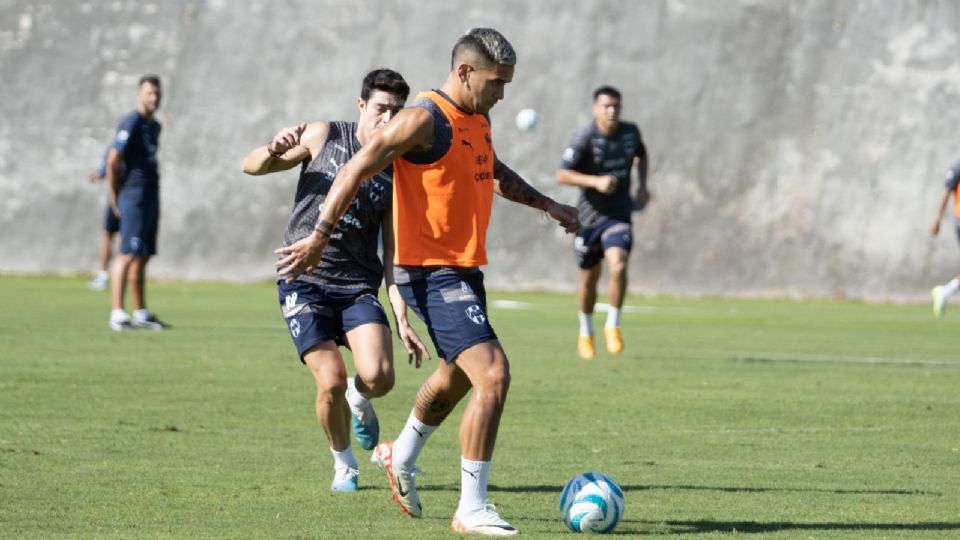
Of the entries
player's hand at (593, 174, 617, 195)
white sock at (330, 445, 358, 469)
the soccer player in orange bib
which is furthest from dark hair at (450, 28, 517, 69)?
player's hand at (593, 174, 617, 195)

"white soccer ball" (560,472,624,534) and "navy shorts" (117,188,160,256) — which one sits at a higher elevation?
"navy shorts" (117,188,160,256)

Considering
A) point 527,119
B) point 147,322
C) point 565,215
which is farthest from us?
point 527,119

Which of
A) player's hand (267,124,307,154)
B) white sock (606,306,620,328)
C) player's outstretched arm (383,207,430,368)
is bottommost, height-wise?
white sock (606,306,620,328)

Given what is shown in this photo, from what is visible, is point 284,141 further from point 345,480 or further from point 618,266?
point 618,266

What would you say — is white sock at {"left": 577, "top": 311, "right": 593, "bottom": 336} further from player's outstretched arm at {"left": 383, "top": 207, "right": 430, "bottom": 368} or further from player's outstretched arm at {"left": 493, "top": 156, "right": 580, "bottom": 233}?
player's outstretched arm at {"left": 493, "top": 156, "right": 580, "bottom": 233}

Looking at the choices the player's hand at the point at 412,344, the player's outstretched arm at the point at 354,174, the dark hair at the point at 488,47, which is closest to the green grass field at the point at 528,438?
the player's hand at the point at 412,344

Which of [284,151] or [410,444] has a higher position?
[284,151]

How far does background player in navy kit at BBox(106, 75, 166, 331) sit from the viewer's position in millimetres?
16406

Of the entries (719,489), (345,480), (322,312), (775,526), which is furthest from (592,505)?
(322,312)

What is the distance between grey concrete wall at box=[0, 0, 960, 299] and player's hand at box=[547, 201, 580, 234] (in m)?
20.6

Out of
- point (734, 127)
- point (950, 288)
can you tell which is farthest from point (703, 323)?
point (734, 127)

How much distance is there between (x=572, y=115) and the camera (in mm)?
28828

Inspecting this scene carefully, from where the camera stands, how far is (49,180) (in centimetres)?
3042

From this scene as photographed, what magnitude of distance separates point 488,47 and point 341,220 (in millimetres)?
1770
